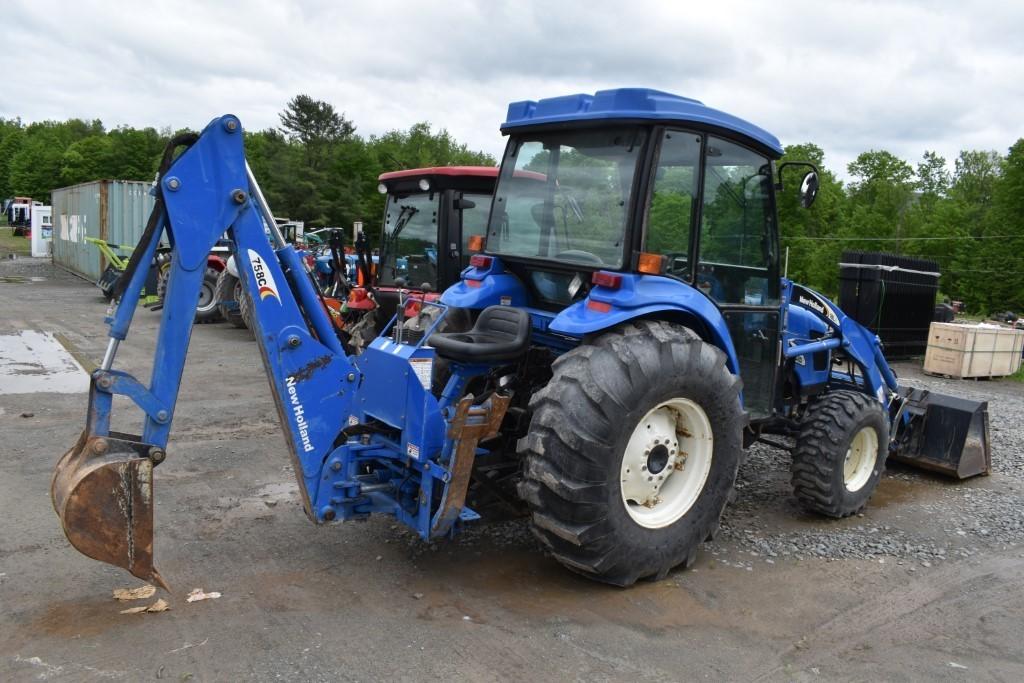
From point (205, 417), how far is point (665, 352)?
4980mm

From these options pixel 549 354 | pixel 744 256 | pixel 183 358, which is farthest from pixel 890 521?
pixel 183 358

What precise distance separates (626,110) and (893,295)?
11349mm

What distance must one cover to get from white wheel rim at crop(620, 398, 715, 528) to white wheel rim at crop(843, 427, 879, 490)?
1754 mm

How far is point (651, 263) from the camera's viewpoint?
396 cm

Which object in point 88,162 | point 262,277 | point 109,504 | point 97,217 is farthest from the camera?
point 88,162

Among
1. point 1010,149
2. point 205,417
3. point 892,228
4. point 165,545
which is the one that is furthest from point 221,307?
point 892,228

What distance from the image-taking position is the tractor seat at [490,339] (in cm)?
400

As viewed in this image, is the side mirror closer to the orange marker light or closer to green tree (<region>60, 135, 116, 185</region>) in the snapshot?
the orange marker light

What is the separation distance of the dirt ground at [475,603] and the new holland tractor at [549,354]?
0.32 m

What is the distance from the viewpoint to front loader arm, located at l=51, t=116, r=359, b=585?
3309mm

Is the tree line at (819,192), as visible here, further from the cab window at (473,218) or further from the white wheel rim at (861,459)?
the white wheel rim at (861,459)

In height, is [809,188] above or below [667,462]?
above

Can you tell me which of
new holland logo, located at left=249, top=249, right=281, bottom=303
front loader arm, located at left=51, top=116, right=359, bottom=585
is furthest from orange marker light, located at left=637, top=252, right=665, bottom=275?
new holland logo, located at left=249, top=249, right=281, bottom=303

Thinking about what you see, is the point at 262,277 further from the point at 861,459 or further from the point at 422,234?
the point at 422,234
